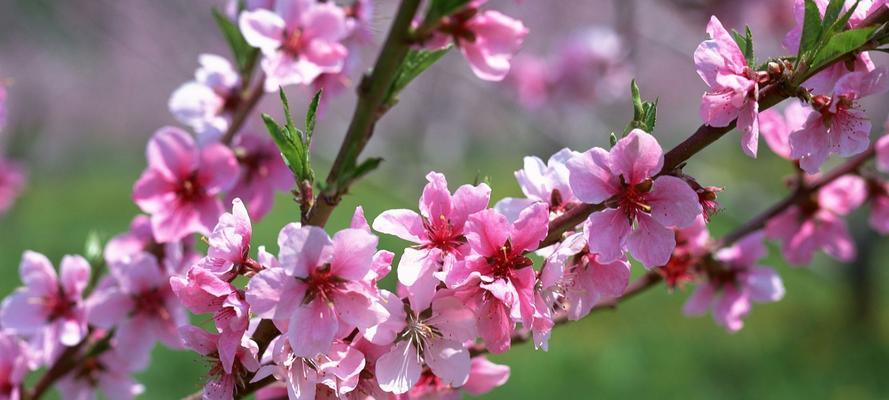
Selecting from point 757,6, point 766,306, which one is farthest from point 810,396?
point 757,6

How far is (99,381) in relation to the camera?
95 cm

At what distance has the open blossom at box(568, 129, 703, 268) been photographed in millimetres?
590

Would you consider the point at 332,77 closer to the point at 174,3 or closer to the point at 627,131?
the point at 627,131

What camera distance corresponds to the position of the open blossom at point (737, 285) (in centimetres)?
100

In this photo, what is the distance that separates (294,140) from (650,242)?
276 millimetres

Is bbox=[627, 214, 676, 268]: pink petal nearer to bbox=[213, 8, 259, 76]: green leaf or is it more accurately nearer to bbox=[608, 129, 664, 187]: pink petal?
bbox=[608, 129, 664, 187]: pink petal

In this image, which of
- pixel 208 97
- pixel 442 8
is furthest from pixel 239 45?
pixel 442 8

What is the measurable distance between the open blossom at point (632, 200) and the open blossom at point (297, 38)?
35 cm

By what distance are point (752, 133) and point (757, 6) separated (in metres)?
3.14

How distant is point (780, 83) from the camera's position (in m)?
0.61

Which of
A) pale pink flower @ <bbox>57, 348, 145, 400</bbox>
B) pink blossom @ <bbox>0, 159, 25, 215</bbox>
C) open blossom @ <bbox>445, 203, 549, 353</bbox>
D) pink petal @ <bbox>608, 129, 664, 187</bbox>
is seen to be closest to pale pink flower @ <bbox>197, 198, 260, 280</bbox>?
open blossom @ <bbox>445, 203, 549, 353</bbox>

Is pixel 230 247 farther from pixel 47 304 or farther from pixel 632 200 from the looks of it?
pixel 47 304

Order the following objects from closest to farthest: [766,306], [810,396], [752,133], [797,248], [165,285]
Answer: [752,133], [165,285], [797,248], [810,396], [766,306]

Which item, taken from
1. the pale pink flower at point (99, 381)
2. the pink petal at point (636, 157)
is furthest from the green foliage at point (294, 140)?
the pale pink flower at point (99, 381)
